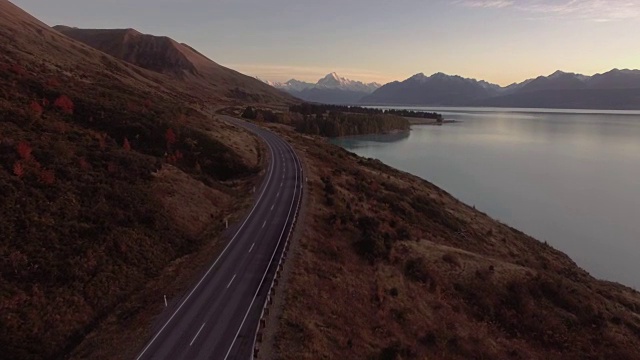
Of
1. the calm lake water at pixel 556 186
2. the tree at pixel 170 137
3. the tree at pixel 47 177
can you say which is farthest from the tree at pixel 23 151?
the calm lake water at pixel 556 186

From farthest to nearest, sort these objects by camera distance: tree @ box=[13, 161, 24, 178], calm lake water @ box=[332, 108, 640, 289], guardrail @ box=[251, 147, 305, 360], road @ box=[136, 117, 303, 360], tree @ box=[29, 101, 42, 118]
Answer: calm lake water @ box=[332, 108, 640, 289] → tree @ box=[29, 101, 42, 118] → tree @ box=[13, 161, 24, 178] → road @ box=[136, 117, 303, 360] → guardrail @ box=[251, 147, 305, 360]

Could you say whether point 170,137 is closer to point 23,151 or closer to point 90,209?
point 23,151

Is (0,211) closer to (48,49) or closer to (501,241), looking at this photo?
(501,241)

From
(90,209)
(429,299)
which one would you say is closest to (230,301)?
(90,209)

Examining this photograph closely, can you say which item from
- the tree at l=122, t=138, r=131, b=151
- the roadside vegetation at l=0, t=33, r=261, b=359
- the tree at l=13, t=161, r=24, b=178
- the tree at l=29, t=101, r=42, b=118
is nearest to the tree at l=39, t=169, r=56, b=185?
the roadside vegetation at l=0, t=33, r=261, b=359

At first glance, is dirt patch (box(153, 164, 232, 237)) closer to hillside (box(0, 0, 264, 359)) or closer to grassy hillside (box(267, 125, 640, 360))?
hillside (box(0, 0, 264, 359))

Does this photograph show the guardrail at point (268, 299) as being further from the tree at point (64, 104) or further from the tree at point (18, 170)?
the tree at point (64, 104)
